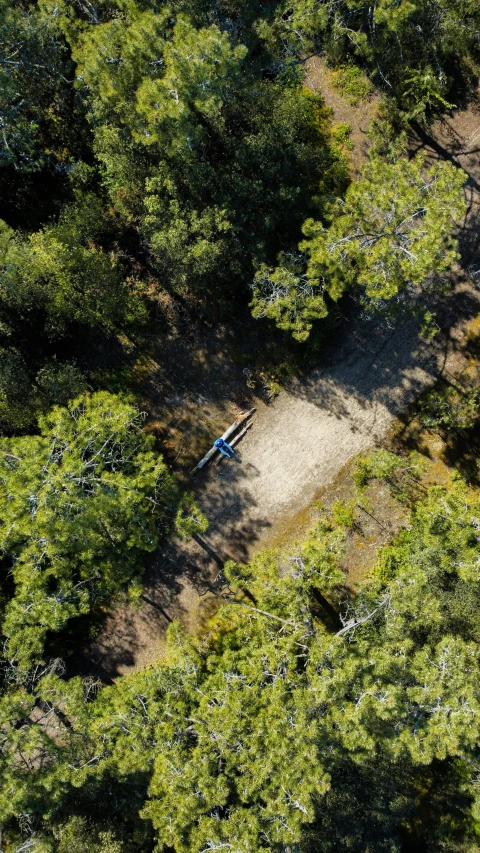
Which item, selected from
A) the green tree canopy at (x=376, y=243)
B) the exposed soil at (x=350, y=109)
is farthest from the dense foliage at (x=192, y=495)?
the exposed soil at (x=350, y=109)

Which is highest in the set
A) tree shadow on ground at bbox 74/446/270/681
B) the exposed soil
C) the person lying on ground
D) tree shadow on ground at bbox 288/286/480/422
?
the exposed soil

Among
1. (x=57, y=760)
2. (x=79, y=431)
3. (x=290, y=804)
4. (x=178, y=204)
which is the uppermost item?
(x=178, y=204)

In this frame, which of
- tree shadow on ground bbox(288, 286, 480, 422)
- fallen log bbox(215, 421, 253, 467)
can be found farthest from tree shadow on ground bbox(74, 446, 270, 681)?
tree shadow on ground bbox(288, 286, 480, 422)

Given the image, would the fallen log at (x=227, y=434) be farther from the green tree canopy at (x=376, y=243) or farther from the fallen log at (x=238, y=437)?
the green tree canopy at (x=376, y=243)

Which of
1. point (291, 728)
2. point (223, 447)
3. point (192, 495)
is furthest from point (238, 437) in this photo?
point (291, 728)

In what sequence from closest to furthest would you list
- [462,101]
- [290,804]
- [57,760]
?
[290,804] → [57,760] → [462,101]

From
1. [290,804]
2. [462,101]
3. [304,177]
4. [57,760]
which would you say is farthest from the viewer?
[462,101]

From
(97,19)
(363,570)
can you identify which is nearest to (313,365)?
(363,570)

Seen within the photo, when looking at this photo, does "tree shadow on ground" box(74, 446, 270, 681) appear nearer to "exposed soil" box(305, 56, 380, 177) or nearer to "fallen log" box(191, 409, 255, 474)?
"fallen log" box(191, 409, 255, 474)

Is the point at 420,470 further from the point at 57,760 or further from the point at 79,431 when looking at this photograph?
the point at 57,760
